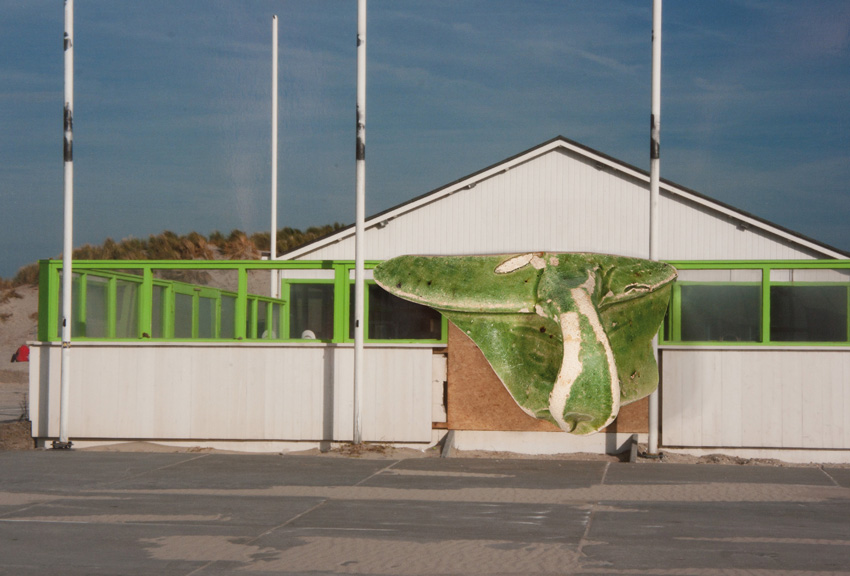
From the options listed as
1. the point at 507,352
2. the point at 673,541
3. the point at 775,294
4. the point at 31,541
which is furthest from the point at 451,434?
the point at 31,541

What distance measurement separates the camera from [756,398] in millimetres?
11695

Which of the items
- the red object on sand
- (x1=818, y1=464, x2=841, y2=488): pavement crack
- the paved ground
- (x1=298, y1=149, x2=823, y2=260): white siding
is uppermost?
(x1=298, y1=149, x2=823, y2=260): white siding

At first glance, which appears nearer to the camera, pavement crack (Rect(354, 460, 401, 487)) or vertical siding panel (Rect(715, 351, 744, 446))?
pavement crack (Rect(354, 460, 401, 487))

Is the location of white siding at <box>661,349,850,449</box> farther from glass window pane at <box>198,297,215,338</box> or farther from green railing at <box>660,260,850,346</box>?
glass window pane at <box>198,297,215,338</box>

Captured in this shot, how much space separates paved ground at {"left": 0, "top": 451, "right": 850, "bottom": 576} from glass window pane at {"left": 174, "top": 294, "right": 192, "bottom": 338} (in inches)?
107

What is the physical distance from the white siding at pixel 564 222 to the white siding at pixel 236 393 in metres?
13.4

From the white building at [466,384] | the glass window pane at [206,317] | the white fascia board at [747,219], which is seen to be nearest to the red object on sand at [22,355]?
the glass window pane at [206,317]

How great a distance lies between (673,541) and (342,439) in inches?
235

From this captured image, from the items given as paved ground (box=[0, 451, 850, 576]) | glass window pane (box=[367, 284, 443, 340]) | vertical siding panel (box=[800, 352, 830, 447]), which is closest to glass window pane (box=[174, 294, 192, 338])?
paved ground (box=[0, 451, 850, 576])

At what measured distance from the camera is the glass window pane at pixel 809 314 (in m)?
11.7

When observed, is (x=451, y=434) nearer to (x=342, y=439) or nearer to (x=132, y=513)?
(x=342, y=439)

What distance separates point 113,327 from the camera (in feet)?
42.8

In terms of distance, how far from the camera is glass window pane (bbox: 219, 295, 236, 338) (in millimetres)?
15648

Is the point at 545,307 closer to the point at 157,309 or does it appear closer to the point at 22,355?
the point at 157,309
